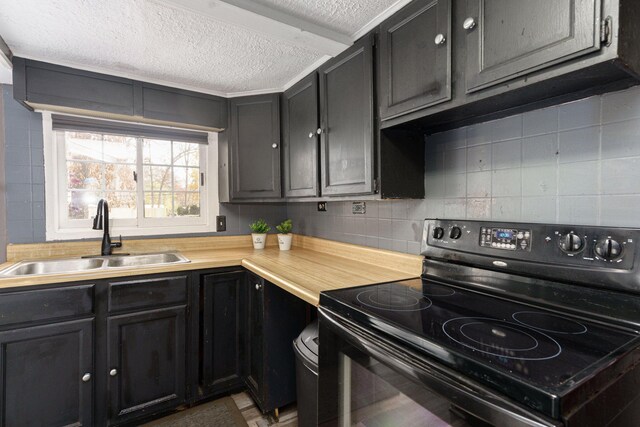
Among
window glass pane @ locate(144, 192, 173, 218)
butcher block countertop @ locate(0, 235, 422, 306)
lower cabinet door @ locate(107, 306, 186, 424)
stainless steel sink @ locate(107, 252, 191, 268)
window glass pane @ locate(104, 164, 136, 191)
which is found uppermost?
window glass pane @ locate(104, 164, 136, 191)

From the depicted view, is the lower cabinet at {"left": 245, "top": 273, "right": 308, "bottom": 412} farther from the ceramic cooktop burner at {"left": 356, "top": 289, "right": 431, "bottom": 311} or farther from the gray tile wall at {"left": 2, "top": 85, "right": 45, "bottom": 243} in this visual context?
the gray tile wall at {"left": 2, "top": 85, "right": 45, "bottom": 243}

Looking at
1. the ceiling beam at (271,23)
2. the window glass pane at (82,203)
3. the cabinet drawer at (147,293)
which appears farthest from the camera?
the window glass pane at (82,203)

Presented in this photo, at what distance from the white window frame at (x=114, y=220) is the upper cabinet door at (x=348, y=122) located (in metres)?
1.16

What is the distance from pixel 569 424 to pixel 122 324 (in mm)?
1883

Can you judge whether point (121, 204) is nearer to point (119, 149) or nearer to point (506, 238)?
point (119, 149)

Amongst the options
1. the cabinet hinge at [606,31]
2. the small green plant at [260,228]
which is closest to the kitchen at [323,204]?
the cabinet hinge at [606,31]

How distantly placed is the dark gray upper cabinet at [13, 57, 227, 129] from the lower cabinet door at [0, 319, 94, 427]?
126 centimetres

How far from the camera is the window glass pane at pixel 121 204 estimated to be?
2240 mm

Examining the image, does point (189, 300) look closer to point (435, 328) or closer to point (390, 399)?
point (390, 399)

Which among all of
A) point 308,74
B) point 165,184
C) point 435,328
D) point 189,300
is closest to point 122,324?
point 189,300

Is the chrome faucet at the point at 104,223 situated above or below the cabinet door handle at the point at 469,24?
below

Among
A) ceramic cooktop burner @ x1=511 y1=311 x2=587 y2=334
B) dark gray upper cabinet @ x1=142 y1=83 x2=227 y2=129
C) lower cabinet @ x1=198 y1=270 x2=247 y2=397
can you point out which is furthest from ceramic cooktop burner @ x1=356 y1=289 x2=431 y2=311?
dark gray upper cabinet @ x1=142 y1=83 x2=227 y2=129

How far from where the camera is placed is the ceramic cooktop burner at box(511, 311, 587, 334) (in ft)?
2.72

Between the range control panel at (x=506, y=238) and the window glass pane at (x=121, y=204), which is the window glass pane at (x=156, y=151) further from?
the range control panel at (x=506, y=238)
